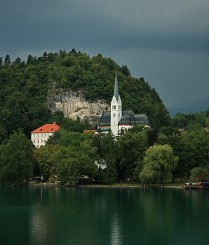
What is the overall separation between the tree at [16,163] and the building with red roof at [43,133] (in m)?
37.9

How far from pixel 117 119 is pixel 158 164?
4339cm

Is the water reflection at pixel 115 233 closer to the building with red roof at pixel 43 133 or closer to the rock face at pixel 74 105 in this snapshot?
the building with red roof at pixel 43 133

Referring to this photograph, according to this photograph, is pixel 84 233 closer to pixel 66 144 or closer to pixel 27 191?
pixel 27 191

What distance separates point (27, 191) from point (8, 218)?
28566 millimetres

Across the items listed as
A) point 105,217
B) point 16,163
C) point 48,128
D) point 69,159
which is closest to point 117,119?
point 48,128

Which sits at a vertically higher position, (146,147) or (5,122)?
(5,122)

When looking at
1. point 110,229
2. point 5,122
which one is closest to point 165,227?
point 110,229

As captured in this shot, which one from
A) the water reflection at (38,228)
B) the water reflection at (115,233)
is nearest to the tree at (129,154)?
the water reflection at (38,228)

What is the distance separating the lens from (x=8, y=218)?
6125 cm

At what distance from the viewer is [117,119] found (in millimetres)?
134375

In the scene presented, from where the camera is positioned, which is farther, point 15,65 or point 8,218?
point 15,65

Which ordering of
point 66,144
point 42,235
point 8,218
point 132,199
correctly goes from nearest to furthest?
point 42,235 < point 8,218 < point 132,199 < point 66,144

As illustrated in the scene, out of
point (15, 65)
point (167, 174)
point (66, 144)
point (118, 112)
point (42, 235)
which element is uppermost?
point (15, 65)

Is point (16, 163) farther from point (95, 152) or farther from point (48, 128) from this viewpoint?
point (48, 128)
